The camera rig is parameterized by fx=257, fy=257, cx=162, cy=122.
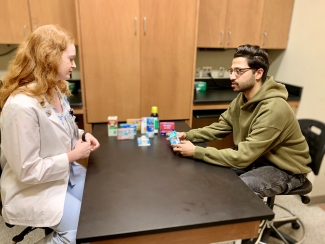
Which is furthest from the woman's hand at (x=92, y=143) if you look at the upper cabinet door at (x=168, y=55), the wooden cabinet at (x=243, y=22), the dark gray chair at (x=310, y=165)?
the wooden cabinet at (x=243, y=22)

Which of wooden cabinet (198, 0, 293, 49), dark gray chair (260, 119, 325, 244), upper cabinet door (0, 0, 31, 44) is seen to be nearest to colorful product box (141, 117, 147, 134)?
dark gray chair (260, 119, 325, 244)

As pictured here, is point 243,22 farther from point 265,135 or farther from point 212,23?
point 265,135

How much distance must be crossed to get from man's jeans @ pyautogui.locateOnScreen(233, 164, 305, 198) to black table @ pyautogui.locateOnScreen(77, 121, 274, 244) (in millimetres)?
245

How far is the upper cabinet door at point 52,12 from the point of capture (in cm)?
219

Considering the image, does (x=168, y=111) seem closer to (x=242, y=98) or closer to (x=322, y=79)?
(x=242, y=98)

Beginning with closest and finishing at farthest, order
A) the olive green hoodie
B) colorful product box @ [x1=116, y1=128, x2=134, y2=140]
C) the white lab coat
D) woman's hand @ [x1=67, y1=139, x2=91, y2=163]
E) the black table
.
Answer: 1. the black table
2. the white lab coat
3. woman's hand @ [x1=67, y1=139, x2=91, y2=163]
4. the olive green hoodie
5. colorful product box @ [x1=116, y1=128, x2=134, y2=140]

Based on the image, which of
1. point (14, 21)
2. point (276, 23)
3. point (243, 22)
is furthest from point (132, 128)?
point (276, 23)

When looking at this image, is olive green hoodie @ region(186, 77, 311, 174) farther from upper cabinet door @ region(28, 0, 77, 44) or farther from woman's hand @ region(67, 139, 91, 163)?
upper cabinet door @ region(28, 0, 77, 44)

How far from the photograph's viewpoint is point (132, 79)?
2254mm

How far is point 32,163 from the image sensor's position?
1065mm

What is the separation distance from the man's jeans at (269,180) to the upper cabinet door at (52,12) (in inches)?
75.8

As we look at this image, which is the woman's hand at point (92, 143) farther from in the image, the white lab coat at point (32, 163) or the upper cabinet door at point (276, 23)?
the upper cabinet door at point (276, 23)

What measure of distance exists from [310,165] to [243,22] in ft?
5.14

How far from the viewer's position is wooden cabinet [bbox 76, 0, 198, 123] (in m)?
2.07
